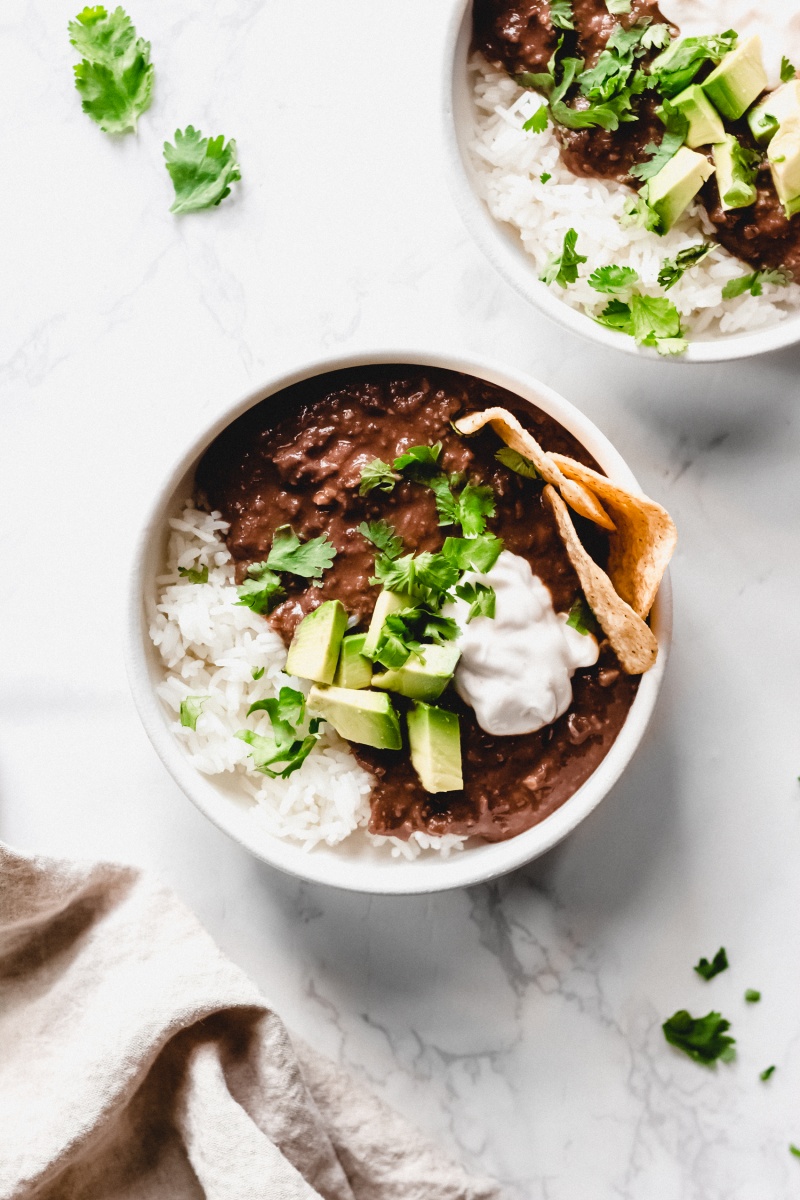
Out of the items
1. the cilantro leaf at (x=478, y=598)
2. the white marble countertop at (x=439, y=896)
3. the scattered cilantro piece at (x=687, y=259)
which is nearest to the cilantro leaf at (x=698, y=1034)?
the white marble countertop at (x=439, y=896)

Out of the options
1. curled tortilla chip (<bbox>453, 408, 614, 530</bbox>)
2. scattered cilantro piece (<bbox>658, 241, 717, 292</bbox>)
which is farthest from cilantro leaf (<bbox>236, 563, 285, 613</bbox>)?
scattered cilantro piece (<bbox>658, 241, 717, 292</bbox>)

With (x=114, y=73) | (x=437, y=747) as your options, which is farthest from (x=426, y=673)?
(x=114, y=73)

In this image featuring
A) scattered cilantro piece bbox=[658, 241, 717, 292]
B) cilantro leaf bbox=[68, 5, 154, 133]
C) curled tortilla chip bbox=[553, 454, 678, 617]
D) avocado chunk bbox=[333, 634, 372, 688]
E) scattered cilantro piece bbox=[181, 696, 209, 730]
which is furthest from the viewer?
cilantro leaf bbox=[68, 5, 154, 133]

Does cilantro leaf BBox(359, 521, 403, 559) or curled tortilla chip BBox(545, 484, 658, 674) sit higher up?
cilantro leaf BBox(359, 521, 403, 559)

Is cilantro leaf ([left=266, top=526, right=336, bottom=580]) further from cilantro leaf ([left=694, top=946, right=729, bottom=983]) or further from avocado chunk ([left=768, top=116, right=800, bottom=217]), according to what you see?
cilantro leaf ([left=694, top=946, right=729, bottom=983])

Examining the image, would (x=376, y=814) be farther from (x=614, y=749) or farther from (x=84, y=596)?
(x=84, y=596)

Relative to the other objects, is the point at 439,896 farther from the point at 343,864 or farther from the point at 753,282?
the point at 753,282
